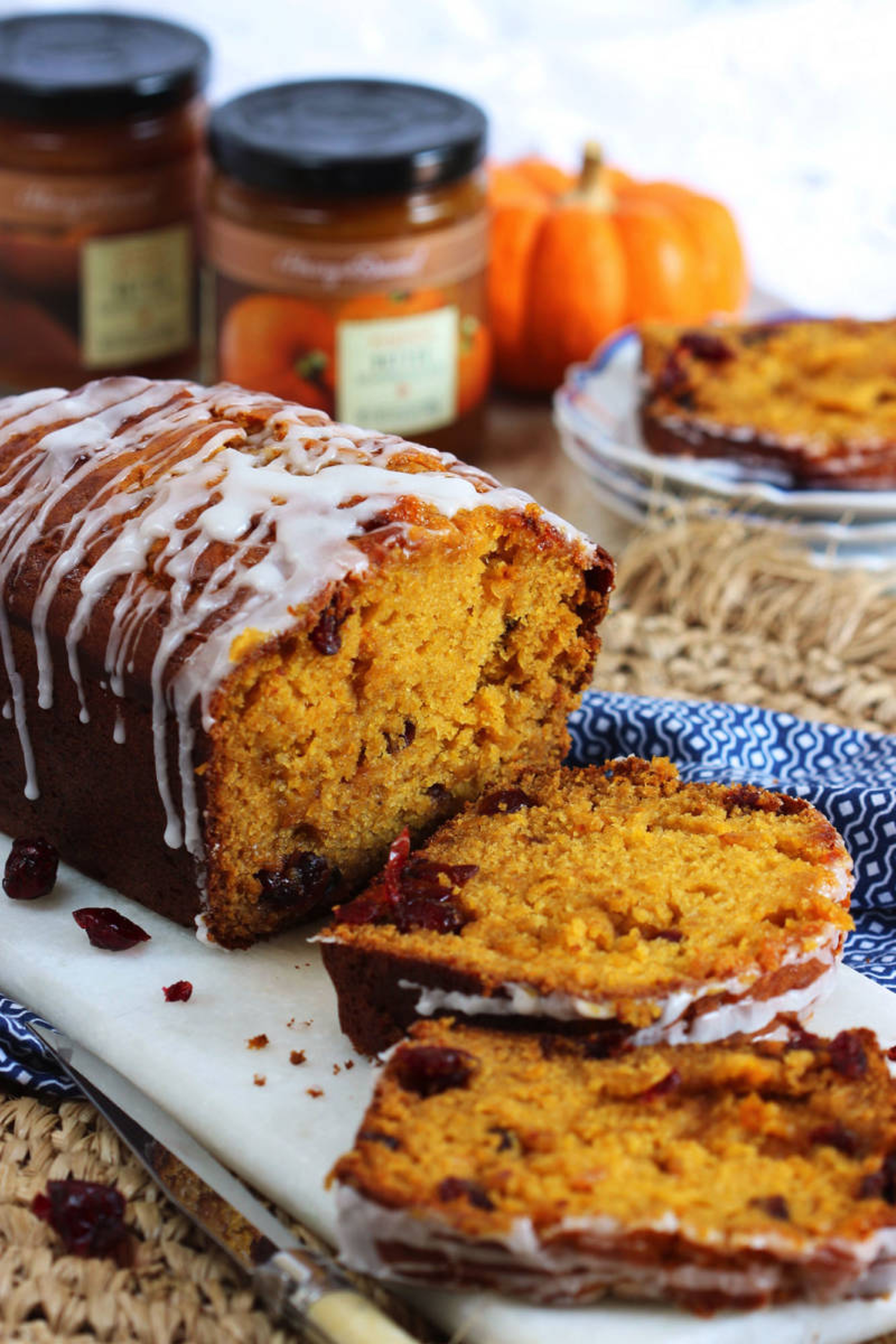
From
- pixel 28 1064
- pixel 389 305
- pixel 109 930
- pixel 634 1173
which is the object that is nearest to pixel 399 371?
pixel 389 305

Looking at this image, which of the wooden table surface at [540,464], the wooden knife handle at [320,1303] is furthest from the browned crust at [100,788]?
the wooden table surface at [540,464]

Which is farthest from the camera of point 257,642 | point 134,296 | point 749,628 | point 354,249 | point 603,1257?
point 134,296

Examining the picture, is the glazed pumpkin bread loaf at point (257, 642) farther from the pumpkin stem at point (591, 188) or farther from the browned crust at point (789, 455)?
the pumpkin stem at point (591, 188)

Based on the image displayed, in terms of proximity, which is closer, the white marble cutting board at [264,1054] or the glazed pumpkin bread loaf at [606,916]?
the white marble cutting board at [264,1054]

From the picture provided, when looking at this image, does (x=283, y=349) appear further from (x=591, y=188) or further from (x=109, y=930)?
(x=109, y=930)

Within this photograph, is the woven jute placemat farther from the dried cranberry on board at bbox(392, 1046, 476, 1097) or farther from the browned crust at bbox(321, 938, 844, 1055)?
the dried cranberry on board at bbox(392, 1046, 476, 1097)

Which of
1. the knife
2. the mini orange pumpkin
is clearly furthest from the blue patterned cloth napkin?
the mini orange pumpkin
